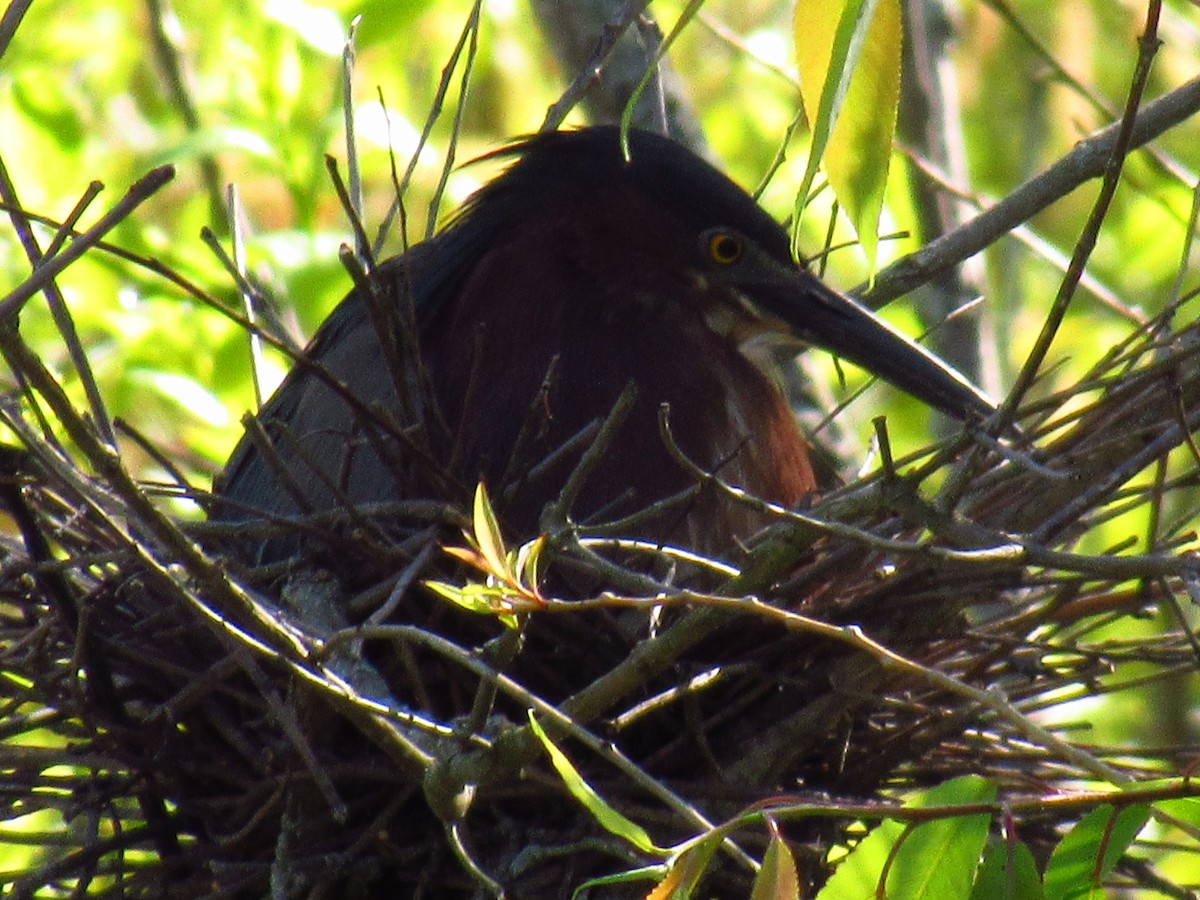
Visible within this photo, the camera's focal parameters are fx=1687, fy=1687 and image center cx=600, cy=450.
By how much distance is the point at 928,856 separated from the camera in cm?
133

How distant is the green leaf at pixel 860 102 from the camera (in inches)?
47.8

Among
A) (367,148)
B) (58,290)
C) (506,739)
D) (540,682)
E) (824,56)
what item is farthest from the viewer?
(367,148)

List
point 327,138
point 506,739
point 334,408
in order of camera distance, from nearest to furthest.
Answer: point 506,739 < point 334,408 < point 327,138

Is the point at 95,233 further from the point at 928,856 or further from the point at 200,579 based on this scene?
the point at 928,856

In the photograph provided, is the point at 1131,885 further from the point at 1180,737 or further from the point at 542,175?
the point at 1180,737

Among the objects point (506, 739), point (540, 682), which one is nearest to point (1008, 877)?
point (506, 739)

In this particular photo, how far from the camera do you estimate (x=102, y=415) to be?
2145mm

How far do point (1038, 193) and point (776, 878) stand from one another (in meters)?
1.22

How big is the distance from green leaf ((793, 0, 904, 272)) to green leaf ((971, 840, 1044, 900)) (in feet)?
1.59

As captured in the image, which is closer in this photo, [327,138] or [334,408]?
[334,408]

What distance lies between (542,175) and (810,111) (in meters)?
1.46

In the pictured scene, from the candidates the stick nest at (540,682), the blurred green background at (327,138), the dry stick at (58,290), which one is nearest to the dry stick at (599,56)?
the blurred green background at (327,138)

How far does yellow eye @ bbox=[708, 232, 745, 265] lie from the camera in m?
2.60

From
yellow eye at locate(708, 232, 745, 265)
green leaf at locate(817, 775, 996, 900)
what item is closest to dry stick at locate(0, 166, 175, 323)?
green leaf at locate(817, 775, 996, 900)
